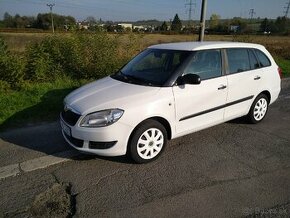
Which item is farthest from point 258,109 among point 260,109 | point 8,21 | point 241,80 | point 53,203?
point 8,21

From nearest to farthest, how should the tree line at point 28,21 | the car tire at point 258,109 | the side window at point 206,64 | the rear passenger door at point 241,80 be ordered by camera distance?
the side window at point 206,64 → the rear passenger door at point 241,80 → the car tire at point 258,109 → the tree line at point 28,21

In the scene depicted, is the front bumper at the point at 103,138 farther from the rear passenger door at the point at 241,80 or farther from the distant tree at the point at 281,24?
the distant tree at the point at 281,24

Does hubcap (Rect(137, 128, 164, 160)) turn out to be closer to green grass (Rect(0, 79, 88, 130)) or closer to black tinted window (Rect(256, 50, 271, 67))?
green grass (Rect(0, 79, 88, 130))

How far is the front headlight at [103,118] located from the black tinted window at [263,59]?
10.5ft

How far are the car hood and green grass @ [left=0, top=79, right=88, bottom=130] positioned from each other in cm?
172

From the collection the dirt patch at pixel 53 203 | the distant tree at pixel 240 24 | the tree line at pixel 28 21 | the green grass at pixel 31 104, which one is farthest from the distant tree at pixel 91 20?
the tree line at pixel 28 21

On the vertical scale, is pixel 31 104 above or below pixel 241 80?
below

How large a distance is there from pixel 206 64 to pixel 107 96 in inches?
66.2

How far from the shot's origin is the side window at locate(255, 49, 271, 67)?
5555 millimetres

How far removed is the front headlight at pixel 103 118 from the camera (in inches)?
147

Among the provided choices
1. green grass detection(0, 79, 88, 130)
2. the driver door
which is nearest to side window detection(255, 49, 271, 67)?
the driver door

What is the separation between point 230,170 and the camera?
154 inches

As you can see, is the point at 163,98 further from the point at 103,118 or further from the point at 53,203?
the point at 53,203

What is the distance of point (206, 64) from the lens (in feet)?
15.2
